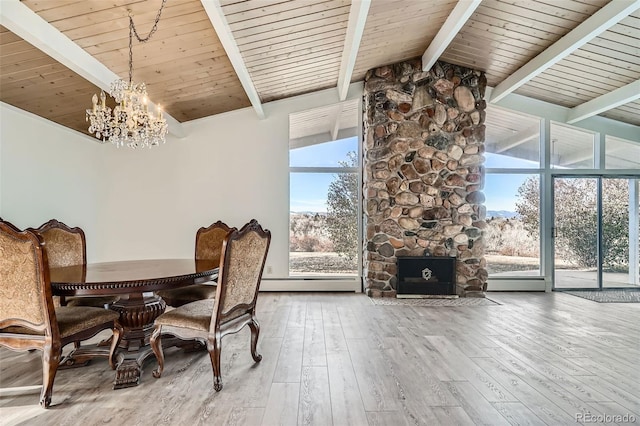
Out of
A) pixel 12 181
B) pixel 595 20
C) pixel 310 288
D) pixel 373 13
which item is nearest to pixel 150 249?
pixel 12 181

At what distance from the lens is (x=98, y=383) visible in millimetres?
2480

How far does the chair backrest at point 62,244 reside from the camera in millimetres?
3160

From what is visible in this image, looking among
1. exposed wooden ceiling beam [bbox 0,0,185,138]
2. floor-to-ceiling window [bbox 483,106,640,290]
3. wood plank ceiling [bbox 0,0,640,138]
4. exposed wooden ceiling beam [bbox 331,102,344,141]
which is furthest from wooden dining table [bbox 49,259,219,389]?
floor-to-ceiling window [bbox 483,106,640,290]

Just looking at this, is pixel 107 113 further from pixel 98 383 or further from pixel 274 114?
pixel 274 114

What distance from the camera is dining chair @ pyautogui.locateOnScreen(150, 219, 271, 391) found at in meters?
2.37

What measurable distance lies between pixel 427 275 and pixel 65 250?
15.0ft

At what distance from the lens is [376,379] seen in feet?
8.27

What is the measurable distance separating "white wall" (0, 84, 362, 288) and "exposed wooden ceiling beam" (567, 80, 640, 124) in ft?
12.0

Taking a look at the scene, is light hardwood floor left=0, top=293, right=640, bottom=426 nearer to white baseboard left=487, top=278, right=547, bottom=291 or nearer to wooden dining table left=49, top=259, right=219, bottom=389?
wooden dining table left=49, top=259, right=219, bottom=389

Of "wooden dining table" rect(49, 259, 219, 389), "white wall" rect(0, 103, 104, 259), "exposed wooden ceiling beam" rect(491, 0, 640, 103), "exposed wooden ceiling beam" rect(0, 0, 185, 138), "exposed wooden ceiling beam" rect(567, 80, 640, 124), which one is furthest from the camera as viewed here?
"exposed wooden ceiling beam" rect(567, 80, 640, 124)

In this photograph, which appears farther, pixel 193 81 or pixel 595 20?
pixel 193 81

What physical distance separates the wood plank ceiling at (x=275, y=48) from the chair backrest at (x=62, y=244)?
5.06 ft

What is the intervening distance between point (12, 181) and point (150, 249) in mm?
2056

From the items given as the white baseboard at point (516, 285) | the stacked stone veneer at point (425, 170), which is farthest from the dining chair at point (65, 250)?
the white baseboard at point (516, 285)
